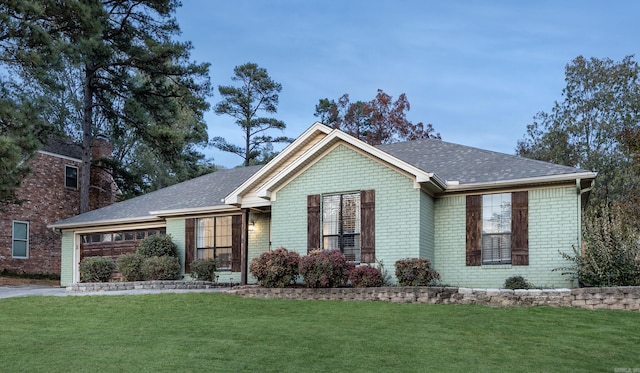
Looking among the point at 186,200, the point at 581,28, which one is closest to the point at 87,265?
the point at 186,200

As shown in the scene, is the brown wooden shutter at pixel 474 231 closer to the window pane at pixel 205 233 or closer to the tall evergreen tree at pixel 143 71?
the window pane at pixel 205 233

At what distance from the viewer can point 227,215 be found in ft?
61.6

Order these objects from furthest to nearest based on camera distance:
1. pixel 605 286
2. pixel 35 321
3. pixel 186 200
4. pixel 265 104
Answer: pixel 265 104
pixel 186 200
pixel 605 286
pixel 35 321

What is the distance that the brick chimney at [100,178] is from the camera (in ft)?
97.8

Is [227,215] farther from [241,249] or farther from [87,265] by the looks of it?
[87,265]

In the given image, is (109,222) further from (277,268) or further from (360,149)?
(360,149)

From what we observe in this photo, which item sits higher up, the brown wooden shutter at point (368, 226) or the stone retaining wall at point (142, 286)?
the brown wooden shutter at point (368, 226)

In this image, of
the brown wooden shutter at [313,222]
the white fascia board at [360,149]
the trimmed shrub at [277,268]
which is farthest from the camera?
the brown wooden shutter at [313,222]

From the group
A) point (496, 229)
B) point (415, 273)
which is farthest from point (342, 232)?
point (496, 229)

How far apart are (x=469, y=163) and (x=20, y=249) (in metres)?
19.5

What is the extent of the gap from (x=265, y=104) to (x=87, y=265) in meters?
23.4

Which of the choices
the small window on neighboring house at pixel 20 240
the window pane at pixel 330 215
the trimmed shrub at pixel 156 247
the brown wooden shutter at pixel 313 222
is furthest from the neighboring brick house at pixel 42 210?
the window pane at pixel 330 215

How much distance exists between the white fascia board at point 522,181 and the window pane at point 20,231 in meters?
19.1

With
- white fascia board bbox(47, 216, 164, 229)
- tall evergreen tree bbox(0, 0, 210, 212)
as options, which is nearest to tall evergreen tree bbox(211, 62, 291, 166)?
tall evergreen tree bbox(0, 0, 210, 212)
